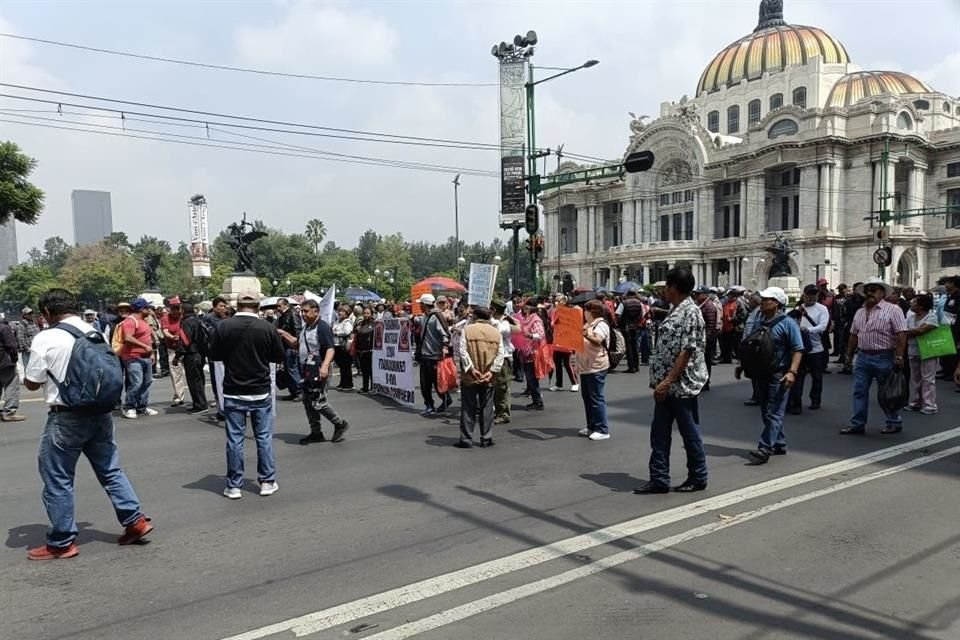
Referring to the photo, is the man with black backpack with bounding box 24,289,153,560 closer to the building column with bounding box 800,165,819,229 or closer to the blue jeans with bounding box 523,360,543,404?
the blue jeans with bounding box 523,360,543,404

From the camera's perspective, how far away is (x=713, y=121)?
78000 millimetres

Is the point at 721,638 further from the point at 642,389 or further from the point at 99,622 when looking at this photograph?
the point at 642,389

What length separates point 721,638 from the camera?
3328 millimetres

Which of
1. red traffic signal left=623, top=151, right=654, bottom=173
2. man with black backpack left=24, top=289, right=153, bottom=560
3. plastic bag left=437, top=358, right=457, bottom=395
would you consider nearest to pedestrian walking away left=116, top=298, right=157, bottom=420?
plastic bag left=437, top=358, right=457, bottom=395

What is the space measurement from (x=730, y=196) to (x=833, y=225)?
36.4ft

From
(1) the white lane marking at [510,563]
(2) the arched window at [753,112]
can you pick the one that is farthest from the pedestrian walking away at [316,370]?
(2) the arched window at [753,112]

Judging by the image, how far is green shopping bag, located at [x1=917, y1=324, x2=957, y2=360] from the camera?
8969mm

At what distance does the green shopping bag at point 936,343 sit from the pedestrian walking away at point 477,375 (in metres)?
5.96

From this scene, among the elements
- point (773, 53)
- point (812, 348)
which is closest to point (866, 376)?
point (812, 348)

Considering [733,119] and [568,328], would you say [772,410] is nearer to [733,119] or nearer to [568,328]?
[568,328]

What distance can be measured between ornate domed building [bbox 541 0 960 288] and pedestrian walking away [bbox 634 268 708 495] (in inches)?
1855

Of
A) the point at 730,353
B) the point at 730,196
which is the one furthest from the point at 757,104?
the point at 730,353

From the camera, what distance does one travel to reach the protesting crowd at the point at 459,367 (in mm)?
4527

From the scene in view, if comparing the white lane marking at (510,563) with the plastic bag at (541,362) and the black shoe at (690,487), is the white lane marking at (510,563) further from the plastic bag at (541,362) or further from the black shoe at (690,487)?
the plastic bag at (541,362)
